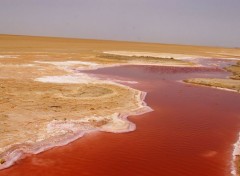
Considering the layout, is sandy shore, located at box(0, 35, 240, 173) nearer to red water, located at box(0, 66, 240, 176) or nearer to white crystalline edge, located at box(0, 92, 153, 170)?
white crystalline edge, located at box(0, 92, 153, 170)

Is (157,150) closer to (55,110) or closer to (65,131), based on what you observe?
(65,131)

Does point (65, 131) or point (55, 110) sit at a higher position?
point (55, 110)

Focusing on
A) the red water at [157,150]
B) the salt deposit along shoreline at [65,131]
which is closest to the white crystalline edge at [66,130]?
the salt deposit along shoreline at [65,131]

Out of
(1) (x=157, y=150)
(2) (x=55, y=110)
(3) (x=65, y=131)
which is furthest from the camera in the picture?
(2) (x=55, y=110)

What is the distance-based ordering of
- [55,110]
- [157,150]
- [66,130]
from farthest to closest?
[55,110], [66,130], [157,150]

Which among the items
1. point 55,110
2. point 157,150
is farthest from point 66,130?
point 157,150

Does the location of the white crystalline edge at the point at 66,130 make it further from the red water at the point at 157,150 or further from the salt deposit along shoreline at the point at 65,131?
the red water at the point at 157,150

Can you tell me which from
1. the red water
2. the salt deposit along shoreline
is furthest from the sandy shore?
the red water

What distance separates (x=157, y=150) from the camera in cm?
1280

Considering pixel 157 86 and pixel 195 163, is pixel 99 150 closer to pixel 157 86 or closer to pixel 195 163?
pixel 195 163

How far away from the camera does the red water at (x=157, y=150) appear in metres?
10.8

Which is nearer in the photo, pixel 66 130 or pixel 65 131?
pixel 65 131

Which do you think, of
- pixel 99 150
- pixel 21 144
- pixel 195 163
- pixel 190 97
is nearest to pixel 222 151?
pixel 195 163

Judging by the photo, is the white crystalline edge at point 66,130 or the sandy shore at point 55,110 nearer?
the white crystalline edge at point 66,130
